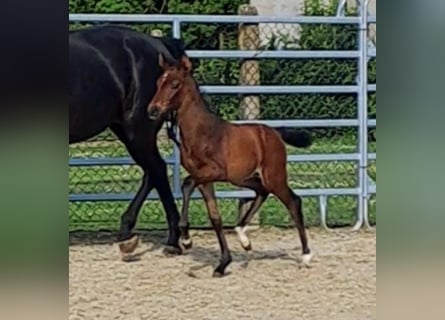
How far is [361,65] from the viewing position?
4.66 meters

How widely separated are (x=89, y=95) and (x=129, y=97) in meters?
0.20

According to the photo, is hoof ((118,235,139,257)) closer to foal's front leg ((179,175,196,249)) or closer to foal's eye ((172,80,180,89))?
foal's front leg ((179,175,196,249))

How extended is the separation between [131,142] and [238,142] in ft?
1.75

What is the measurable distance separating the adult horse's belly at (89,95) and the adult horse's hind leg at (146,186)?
10 centimetres

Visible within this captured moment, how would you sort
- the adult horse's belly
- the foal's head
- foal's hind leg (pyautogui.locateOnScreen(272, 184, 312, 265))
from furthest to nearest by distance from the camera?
foal's hind leg (pyautogui.locateOnScreen(272, 184, 312, 265)) → the foal's head → the adult horse's belly

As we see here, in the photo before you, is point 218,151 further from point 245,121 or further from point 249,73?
point 249,73

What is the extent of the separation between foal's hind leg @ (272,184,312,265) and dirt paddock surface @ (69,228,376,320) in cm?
3

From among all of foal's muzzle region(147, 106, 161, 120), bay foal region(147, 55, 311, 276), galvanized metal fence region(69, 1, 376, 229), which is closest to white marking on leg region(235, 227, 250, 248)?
bay foal region(147, 55, 311, 276)

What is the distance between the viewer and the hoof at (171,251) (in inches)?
178

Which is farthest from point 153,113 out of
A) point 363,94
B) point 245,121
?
point 363,94

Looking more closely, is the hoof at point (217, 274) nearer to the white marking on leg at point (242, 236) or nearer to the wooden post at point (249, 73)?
the white marking on leg at point (242, 236)

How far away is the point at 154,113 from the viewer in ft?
14.7

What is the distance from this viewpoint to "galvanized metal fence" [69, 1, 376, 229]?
4.45 m
